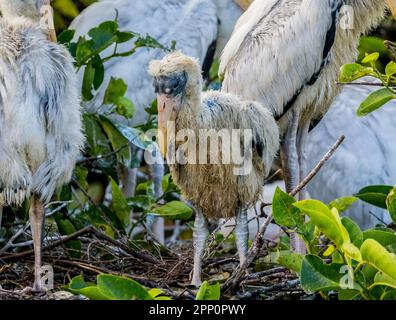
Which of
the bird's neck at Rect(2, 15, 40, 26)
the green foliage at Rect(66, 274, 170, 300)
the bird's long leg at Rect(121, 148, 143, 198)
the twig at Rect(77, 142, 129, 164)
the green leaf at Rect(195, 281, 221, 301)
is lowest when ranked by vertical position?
the bird's long leg at Rect(121, 148, 143, 198)

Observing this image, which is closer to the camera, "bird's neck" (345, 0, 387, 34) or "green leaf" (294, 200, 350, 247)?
"green leaf" (294, 200, 350, 247)

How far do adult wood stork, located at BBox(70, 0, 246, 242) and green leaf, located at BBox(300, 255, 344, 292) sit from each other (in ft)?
9.28

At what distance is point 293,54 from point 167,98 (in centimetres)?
118

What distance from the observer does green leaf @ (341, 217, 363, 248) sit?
172 inches

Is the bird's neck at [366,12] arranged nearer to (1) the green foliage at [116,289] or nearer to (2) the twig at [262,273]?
(2) the twig at [262,273]

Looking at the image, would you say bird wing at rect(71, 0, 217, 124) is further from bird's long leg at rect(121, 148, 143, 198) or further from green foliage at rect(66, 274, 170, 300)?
green foliage at rect(66, 274, 170, 300)

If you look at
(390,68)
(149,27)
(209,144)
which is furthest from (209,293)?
(149,27)

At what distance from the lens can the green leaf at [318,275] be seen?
4.25 m

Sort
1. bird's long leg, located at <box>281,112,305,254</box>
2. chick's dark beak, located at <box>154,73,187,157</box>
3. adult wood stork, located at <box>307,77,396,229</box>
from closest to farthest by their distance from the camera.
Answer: chick's dark beak, located at <box>154,73,187,157</box>, bird's long leg, located at <box>281,112,305,254</box>, adult wood stork, located at <box>307,77,396,229</box>

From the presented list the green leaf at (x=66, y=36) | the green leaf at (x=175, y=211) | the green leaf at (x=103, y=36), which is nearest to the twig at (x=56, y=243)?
the green leaf at (x=175, y=211)

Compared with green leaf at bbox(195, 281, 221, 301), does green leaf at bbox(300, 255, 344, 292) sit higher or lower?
higher

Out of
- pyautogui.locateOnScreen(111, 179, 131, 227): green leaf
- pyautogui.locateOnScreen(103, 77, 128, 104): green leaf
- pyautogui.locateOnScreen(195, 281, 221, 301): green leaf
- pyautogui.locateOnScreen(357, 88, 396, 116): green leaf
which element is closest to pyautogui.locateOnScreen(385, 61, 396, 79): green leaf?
Answer: pyautogui.locateOnScreen(357, 88, 396, 116): green leaf
